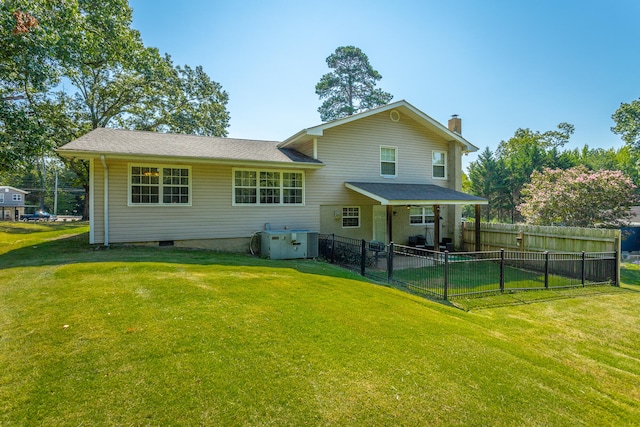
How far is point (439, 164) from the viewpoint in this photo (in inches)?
661

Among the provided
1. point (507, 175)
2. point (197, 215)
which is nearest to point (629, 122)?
point (507, 175)

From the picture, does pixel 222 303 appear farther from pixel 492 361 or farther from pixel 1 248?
pixel 1 248

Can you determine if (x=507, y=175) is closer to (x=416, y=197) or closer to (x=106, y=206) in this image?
(x=416, y=197)

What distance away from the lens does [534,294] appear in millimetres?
8609

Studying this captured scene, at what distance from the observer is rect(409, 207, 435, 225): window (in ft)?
53.1

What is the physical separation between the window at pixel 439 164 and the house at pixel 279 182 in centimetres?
6

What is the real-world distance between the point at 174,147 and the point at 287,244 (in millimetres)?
5466

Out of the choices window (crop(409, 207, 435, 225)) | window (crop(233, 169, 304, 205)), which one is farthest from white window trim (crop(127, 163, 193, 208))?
window (crop(409, 207, 435, 225))

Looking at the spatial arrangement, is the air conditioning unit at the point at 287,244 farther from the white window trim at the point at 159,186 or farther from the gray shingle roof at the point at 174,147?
the white window trim at the point at 159,186

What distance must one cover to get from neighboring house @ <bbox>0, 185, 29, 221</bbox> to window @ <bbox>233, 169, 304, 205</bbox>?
5359 cm

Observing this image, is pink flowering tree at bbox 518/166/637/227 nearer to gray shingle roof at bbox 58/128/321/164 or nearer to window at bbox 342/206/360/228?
window at bbox 342/206/360/228

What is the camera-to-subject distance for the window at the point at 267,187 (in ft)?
41.0

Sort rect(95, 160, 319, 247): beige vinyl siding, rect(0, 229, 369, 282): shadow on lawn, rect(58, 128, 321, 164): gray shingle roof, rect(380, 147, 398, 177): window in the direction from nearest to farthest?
rect(0, 229, 369, 282): shadow on lawn
rect(58, 128, 321, 164): gray shingle roof
rect(95, 160, 319, 247): beige vinyl siding
rect(380, 147, 398, 177): window

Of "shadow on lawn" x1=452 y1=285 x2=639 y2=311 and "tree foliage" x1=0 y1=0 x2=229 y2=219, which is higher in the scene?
"tree foliage" x1=0 y1=0 x2=229 y2=219
